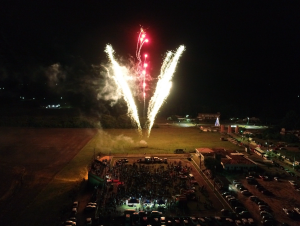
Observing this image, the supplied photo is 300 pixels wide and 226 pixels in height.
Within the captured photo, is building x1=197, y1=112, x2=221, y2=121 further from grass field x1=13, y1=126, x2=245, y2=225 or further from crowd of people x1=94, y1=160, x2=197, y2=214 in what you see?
crowd of people x1=94, y1=160, x2=197, y2=214

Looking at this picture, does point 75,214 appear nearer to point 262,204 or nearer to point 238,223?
point 238,223

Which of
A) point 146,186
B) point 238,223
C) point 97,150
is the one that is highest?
point 97,150

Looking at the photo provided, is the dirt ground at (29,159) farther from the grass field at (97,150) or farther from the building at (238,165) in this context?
the building at (238,165)

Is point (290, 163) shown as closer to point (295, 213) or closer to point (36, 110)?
point (295, 213)

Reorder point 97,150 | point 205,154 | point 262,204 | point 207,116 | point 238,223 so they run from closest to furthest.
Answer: point 238,223, point 262,204, point 205,154, point 97,150, point 207,116

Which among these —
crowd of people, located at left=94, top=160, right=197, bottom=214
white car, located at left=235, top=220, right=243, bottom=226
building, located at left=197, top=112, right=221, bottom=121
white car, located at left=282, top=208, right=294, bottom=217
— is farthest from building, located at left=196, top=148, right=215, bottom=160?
building, located at left=197, top=112, right=221, bottom=121

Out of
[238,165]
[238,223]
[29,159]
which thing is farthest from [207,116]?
[238,223]
